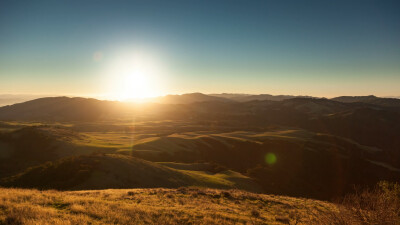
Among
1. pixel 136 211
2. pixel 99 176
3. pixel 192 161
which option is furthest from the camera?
pixel 192 161

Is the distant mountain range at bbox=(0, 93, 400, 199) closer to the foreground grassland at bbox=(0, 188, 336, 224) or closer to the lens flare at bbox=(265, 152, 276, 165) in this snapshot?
the lens flare at bbox=(265, 152, 276, 165)

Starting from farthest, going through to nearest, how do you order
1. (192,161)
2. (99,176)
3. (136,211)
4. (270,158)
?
(270,158)
(192,161)
(99,176)
(136,211)

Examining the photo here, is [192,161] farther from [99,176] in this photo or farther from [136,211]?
[136,211]

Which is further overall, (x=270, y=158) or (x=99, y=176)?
(x=270, y=158)

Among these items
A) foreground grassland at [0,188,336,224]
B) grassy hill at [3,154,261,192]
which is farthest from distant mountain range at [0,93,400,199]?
foreground grassland at [0,188,336,224]

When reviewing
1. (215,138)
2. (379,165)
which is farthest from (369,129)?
(215,138)

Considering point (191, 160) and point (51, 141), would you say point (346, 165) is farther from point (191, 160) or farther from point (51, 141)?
point (51, 141)

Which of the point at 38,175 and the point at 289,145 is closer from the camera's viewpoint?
the point at 38,175

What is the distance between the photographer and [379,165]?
95.8 meters

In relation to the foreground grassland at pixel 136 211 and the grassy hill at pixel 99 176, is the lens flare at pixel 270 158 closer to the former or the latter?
the grassy hill at pixel 99 176

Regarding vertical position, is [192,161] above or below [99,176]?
below

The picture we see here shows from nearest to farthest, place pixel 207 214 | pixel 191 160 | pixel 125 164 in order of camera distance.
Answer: pixel 207 214
pixel 125 164
pixel 191 160

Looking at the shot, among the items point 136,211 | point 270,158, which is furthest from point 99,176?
point 270,158

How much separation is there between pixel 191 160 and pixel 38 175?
50.0 m
